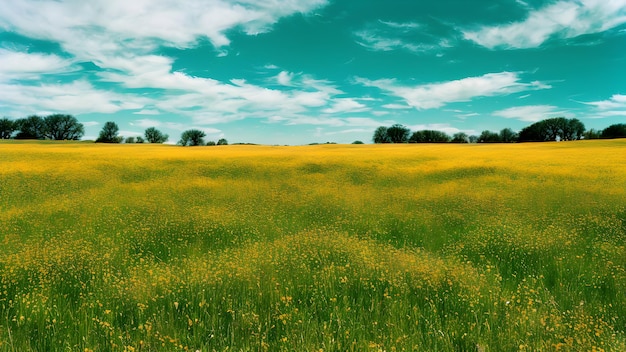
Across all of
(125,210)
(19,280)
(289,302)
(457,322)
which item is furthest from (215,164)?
(457,322)

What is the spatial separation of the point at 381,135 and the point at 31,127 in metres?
110

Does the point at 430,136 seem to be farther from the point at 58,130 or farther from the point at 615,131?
the point at 58,130

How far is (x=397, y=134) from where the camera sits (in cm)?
11881

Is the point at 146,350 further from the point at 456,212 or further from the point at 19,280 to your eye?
the point at 456,212

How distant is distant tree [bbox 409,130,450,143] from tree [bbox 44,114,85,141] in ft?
363

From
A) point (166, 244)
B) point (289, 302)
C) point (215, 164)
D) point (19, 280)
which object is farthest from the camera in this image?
point (215, 164)

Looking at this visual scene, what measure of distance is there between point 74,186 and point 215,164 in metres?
8.94

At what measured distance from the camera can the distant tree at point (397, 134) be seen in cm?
11794

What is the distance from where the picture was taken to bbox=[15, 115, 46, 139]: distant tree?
118m

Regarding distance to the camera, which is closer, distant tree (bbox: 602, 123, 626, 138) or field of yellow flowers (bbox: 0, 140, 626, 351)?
field of yellow flowers (bbox: 0, 140, 626, 351)

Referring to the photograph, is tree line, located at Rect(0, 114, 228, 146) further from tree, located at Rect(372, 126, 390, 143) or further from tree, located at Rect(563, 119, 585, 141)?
tree, located at Rect(563, 119, 585, 141)

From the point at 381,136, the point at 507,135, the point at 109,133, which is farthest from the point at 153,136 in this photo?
the point at 507,135

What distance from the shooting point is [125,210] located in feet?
45.7

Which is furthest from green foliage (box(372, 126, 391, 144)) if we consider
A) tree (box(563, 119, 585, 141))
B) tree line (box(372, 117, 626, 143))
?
tree (box(563, 119, 585, 141))
